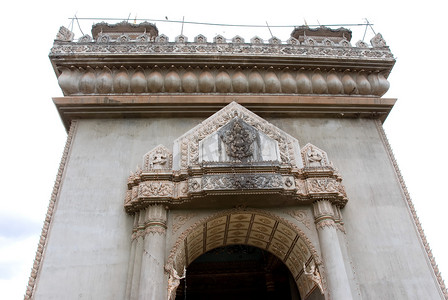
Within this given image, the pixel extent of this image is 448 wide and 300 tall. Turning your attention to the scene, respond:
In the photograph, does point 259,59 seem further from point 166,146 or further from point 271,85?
point 166,146

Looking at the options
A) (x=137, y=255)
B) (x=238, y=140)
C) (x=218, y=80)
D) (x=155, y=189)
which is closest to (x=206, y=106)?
(x=218, y=80)

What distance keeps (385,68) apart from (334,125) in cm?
269

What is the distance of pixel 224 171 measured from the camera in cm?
888

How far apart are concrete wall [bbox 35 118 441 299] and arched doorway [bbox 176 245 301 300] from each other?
5.26 m

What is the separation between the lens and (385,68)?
39.2 feet

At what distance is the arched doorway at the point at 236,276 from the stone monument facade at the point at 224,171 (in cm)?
276

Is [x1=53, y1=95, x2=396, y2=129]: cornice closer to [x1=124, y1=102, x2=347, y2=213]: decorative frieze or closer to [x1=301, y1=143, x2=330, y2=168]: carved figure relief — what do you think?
[x1=124, y1=102, x2=347, y2=213]: decorative frieze

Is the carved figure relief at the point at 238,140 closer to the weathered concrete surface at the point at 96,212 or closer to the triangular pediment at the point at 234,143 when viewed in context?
the triangular pediment at the point at 234,143

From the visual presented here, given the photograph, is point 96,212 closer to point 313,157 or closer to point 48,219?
point 48,219

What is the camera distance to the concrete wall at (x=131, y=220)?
27.3ft

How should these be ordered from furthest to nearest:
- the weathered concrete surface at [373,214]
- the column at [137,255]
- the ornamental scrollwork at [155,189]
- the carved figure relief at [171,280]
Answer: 1. the ornamental scrollwork at [155,189]
2. the weathered concrete surface at [373,214]
3. the carved figure relief at [171,280]
4. the column at [137,255]

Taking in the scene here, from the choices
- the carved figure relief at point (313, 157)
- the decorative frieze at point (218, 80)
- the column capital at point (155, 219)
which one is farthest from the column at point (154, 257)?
the decorative frieze at point (218, 80)

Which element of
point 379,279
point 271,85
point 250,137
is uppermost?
point 271,85

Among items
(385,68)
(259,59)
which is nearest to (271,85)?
(259,59)
